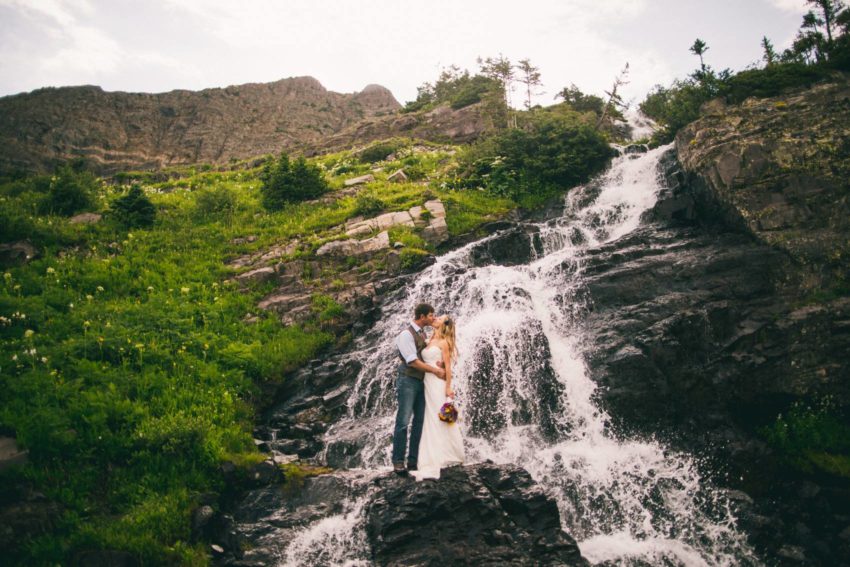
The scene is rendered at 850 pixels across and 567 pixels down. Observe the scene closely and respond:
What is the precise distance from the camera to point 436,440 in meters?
8.00

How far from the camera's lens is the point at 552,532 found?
7492 millimetres

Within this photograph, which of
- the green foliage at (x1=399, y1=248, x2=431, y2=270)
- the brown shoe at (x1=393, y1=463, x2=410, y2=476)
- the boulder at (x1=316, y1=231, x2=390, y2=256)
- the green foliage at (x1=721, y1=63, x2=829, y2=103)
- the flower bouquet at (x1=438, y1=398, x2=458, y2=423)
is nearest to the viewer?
the flower bouquet at (x1=438, y1=398, x2=458, y2=423)

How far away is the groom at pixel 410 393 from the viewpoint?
8.18 meters

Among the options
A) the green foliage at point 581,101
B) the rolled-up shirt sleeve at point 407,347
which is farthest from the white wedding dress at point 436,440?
the green foliage at point 581,101

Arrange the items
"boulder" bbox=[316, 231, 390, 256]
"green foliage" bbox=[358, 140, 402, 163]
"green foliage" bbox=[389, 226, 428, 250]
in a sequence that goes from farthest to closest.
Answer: "green foliage" bbox=[358, 140, 402, 163] → "green foliage" bbox=[389, 226, 428, 250] → "boulder" bbox=[316, 231, 390, 256]

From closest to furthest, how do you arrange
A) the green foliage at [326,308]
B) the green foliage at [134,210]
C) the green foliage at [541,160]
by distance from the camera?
the green foliage at [326,308]
the green foliage at [134,210]
the green foliage at [541,160]

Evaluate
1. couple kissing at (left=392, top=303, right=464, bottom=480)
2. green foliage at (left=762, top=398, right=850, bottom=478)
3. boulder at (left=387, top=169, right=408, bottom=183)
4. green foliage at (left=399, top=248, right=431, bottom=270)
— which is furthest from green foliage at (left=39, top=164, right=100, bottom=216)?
green foliage at (left=762, top=398, right=850, bottom=478)

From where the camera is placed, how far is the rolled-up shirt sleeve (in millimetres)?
8234

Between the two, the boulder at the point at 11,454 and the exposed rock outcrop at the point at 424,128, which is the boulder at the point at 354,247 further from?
the exposed rock outcrop at the point at 424,128

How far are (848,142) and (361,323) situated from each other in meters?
16.0

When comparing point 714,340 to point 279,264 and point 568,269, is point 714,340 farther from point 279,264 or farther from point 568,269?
point 279,264

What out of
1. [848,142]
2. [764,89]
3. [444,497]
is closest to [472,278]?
[444,497]

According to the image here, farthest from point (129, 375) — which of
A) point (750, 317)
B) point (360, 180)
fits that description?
point (360, 180)

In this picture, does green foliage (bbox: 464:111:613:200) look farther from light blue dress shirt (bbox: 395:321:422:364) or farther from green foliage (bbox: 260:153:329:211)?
light blue dress shirt (bbox: 395:321:422:364)
